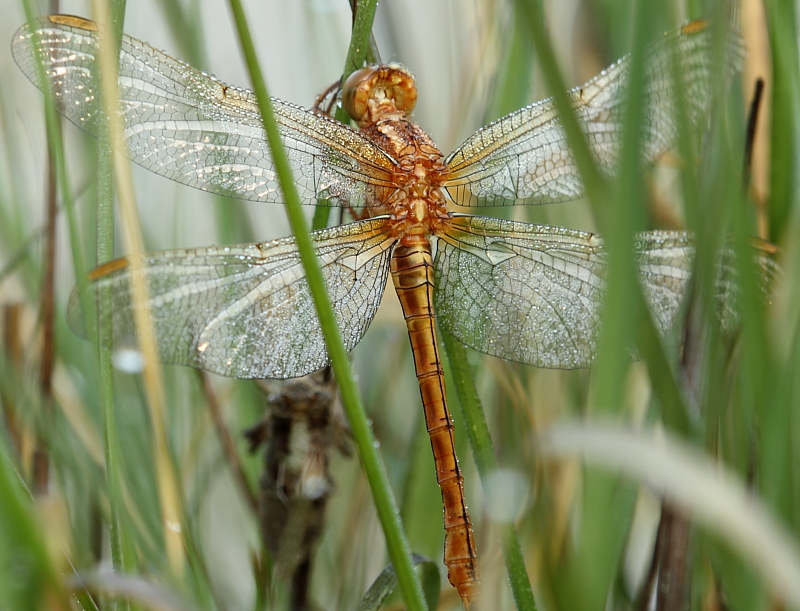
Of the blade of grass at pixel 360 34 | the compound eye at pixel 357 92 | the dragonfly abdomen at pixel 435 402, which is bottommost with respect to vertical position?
the dragonfly abdomen at pixel 435 402

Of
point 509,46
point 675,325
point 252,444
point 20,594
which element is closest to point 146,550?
point 252,444

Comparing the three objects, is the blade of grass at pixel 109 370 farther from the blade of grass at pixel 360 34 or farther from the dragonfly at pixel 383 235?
the blade of grass at pixel 360 34

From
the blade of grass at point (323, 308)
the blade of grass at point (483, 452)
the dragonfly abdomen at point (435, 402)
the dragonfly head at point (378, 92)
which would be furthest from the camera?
the dragonfly head at point (378, 92)

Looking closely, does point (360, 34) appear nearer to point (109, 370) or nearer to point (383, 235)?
point (383, 235)

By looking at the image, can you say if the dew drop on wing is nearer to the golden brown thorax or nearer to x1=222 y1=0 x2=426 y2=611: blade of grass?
the golden brown thorax

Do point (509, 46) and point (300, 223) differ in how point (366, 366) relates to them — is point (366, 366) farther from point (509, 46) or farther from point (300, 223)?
point (300, 223)

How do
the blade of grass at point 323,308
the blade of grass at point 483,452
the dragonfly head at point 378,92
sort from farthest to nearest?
the dragonfly head at point 378,92
the blade of grass at point 483,452
the blade of grass at point 323,308

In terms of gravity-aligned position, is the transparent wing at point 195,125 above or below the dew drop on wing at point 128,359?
above

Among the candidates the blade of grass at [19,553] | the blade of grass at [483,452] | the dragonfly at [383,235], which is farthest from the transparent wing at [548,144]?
the blade of grass at [19,553]
